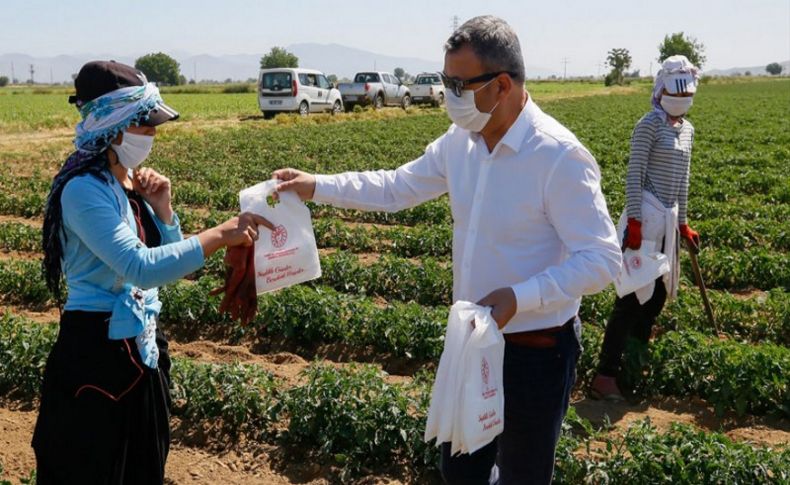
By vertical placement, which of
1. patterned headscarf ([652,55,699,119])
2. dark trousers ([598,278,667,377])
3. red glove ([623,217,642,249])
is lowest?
dark trousers ([598,278,667,377])

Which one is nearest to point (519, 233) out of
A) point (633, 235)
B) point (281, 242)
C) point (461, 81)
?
point (461, 81)

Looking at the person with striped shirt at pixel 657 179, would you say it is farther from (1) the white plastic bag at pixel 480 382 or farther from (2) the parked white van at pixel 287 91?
(2) the parked white van at pixel 287 91

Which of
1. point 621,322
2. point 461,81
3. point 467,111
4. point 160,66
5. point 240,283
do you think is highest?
point 160,66

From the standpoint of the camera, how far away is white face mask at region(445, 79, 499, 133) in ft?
8.87

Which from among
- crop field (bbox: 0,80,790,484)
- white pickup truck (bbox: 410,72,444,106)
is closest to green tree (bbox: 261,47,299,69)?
white pickup truck (bbox: 410,72,444,106)

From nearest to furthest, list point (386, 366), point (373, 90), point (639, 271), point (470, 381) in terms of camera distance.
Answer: point (470, 381) → point (639, 271) → point (386, 366) → point (373, 90)

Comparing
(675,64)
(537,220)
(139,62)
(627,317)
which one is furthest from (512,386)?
(139,62)

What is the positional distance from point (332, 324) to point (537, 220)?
393cm

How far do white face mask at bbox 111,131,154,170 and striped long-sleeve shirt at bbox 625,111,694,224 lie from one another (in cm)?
335

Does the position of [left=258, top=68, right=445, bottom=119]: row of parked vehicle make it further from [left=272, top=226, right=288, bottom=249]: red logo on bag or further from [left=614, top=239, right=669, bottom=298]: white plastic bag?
[left=272, top=226, right=288, bottom=249]: red logo on bag

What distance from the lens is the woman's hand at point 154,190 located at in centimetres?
328

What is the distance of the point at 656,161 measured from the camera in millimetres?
5250

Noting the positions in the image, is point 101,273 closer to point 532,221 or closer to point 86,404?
point 86,404

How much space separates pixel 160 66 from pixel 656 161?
107m
